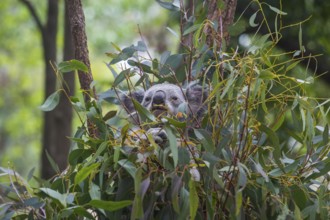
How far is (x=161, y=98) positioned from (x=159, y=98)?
1 cm

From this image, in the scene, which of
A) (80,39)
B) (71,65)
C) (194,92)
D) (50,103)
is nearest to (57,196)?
(50,103)

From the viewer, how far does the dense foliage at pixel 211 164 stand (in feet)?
8.95

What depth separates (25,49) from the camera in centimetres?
1519

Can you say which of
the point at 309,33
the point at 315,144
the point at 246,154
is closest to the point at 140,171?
the point at 246,154

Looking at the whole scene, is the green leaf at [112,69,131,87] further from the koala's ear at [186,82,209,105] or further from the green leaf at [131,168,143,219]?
the green leaf at [131,168,143,219]

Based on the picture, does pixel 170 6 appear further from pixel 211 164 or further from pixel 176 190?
pixel 176 190

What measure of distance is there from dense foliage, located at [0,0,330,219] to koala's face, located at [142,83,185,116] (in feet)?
2.88

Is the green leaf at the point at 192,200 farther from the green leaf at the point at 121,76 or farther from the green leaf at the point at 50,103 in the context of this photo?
the green leaf at the point at 50,103

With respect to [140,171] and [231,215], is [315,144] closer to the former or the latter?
[231,215]

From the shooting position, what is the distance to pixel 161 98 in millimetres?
4281

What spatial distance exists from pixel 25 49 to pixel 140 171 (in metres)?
13.0

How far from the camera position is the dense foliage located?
2727mm

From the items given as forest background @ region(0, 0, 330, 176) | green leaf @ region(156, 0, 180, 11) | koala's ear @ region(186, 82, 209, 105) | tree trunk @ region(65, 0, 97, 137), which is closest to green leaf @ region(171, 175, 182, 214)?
koala's ear @ region(186, 82, 209, 105)

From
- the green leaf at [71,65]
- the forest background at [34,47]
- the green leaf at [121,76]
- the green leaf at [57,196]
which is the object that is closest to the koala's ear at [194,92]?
the green leaf at [121,76]
